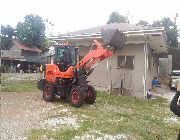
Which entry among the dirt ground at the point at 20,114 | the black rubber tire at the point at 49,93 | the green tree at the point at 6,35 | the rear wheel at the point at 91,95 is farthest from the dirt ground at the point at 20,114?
the green tree at the point at 6,35

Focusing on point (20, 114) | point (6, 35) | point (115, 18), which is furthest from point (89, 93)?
point (6, 35)

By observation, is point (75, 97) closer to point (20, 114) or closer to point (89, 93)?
point (89, 93)

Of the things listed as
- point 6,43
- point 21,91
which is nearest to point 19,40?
point 6,43

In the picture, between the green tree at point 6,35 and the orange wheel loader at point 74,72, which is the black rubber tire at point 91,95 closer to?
the orange wheel loader at point 74,72

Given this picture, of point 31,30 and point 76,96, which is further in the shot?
point 31,30

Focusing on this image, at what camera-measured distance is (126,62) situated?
16.9 meters

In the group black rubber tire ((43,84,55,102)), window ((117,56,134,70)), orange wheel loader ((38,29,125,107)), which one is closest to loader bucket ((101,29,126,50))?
orange wheel loader ((38,29,125,107))

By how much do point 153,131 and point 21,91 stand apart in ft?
35.1

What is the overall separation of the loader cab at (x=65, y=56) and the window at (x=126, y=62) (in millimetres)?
4222

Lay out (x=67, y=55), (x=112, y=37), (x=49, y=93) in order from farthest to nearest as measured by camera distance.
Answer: (x=49, y=93)
(x=67, y=55)
(x=112, y=37)

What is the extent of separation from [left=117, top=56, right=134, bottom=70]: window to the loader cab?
422 centimetres

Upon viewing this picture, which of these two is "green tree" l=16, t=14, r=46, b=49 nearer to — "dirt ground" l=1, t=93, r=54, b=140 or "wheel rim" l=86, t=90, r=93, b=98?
"dirt ground" l=1, t=93, r=54, b=140

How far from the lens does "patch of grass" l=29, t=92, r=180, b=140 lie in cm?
851

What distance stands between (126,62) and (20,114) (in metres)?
7.90
